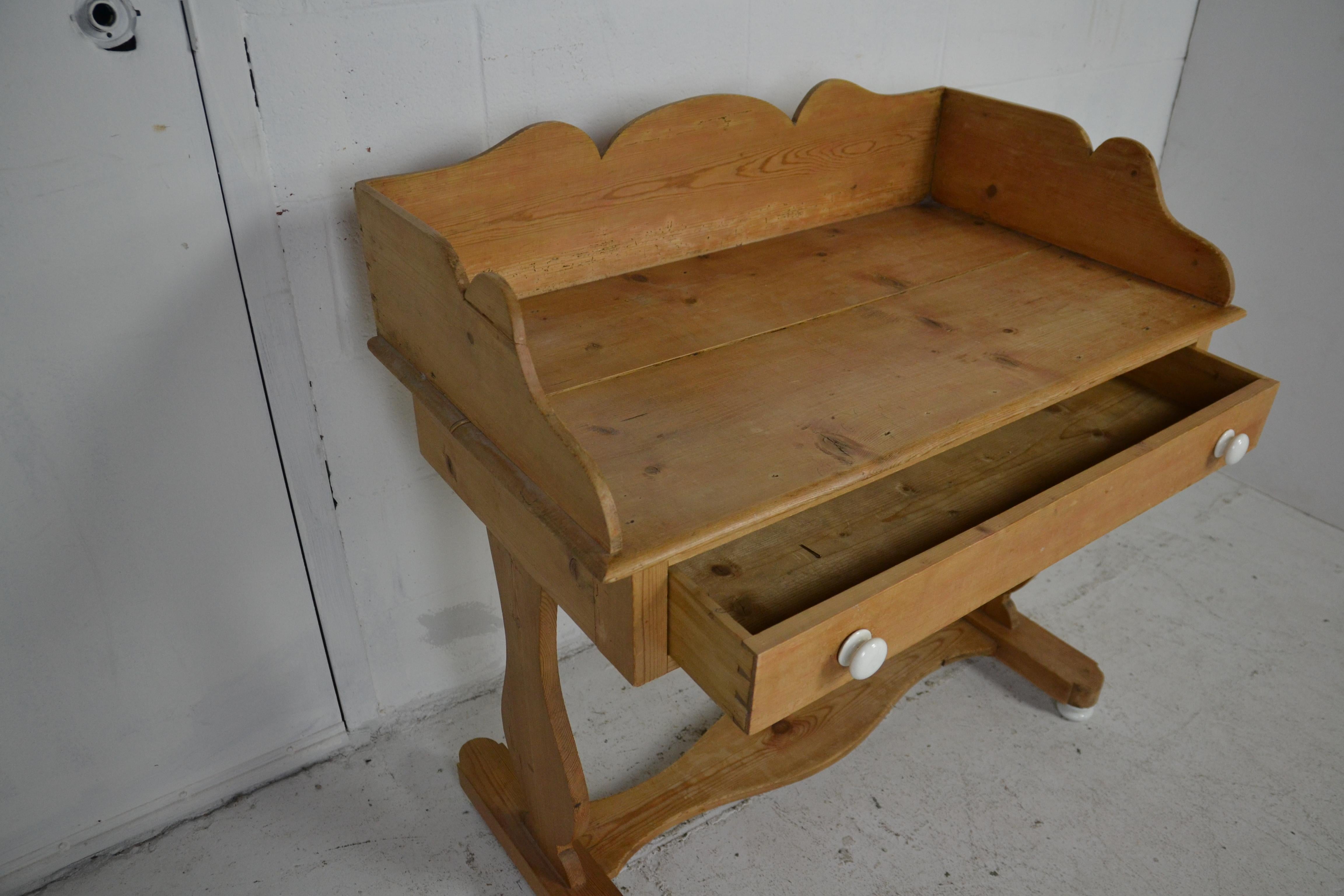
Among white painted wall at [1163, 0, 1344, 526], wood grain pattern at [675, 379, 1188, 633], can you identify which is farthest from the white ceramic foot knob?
white painted wall at [1163, 0, 1344, 526]

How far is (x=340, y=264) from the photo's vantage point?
132cm

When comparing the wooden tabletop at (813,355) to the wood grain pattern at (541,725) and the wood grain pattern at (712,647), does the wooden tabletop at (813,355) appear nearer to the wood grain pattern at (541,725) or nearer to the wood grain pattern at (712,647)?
the wood grain pattern at (712,647)

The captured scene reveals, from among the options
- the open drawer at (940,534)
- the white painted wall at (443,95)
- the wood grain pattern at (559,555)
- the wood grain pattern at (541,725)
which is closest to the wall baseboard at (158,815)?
the white painted wall at (443,95)

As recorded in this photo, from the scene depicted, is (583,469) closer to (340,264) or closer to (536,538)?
(536,538)

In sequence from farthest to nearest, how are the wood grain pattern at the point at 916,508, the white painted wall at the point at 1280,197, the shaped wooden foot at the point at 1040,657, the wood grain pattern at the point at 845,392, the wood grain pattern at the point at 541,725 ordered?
1. the white painted wall at the point at 1280,197
2. the shaped wooden foot at the point at 1040,657
3. the wood grain pattern at the point at 541,725
4. the wood grain pattern at the point at 916,508
5. the wood grain pattern at the point at 845,392

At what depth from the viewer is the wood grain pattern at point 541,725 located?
124cm

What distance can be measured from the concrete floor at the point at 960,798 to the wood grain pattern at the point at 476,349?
84 centimetres

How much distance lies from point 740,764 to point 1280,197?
72.4 inches

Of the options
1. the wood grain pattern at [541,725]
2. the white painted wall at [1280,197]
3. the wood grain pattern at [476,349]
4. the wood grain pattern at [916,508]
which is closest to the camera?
the wood grain pattern at [476,349]

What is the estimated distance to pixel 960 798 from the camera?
165 cm

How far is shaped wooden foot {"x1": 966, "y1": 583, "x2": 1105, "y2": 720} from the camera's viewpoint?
1773 mm

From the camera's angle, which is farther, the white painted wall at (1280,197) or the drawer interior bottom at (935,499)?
the white painted wall at (1280,197)

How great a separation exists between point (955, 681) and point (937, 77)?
1.17 m

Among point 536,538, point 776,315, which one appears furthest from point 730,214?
point 536,538
